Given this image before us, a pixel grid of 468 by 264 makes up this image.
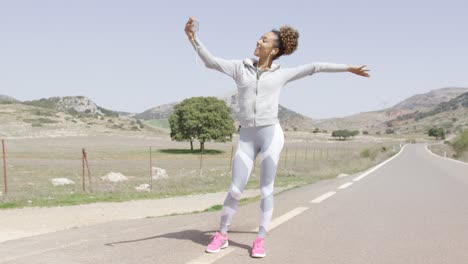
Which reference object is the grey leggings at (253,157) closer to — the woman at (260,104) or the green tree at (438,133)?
the woman at (260,104)

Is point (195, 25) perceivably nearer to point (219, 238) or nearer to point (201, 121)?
point (219, 238)

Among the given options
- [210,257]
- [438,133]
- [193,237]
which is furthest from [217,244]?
[438,133]

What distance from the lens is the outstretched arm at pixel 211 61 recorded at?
470cm

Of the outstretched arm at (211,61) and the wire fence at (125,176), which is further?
the wire fence at (125,176)

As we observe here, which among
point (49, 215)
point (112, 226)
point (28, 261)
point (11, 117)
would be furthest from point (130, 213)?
point (11, 117)

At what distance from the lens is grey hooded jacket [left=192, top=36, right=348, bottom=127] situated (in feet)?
15.6

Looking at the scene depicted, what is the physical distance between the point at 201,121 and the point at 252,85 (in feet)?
210

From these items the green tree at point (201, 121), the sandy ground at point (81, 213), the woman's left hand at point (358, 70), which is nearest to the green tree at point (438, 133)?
the green tree at point (201, 121)

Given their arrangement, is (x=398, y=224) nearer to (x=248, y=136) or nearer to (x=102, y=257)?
(x=248, y=136)

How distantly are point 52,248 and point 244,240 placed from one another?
2006 millimetres

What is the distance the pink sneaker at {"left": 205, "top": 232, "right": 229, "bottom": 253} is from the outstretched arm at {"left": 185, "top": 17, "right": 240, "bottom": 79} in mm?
1602

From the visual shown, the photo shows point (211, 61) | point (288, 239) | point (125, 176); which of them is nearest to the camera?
point (211, 61)

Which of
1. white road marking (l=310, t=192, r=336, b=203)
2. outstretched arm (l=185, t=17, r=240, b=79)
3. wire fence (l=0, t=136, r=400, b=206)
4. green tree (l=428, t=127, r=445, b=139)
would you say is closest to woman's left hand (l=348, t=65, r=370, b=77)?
outstretched arm (l=185, t=17, r=240, b=79)

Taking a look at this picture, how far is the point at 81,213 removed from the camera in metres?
9.72
